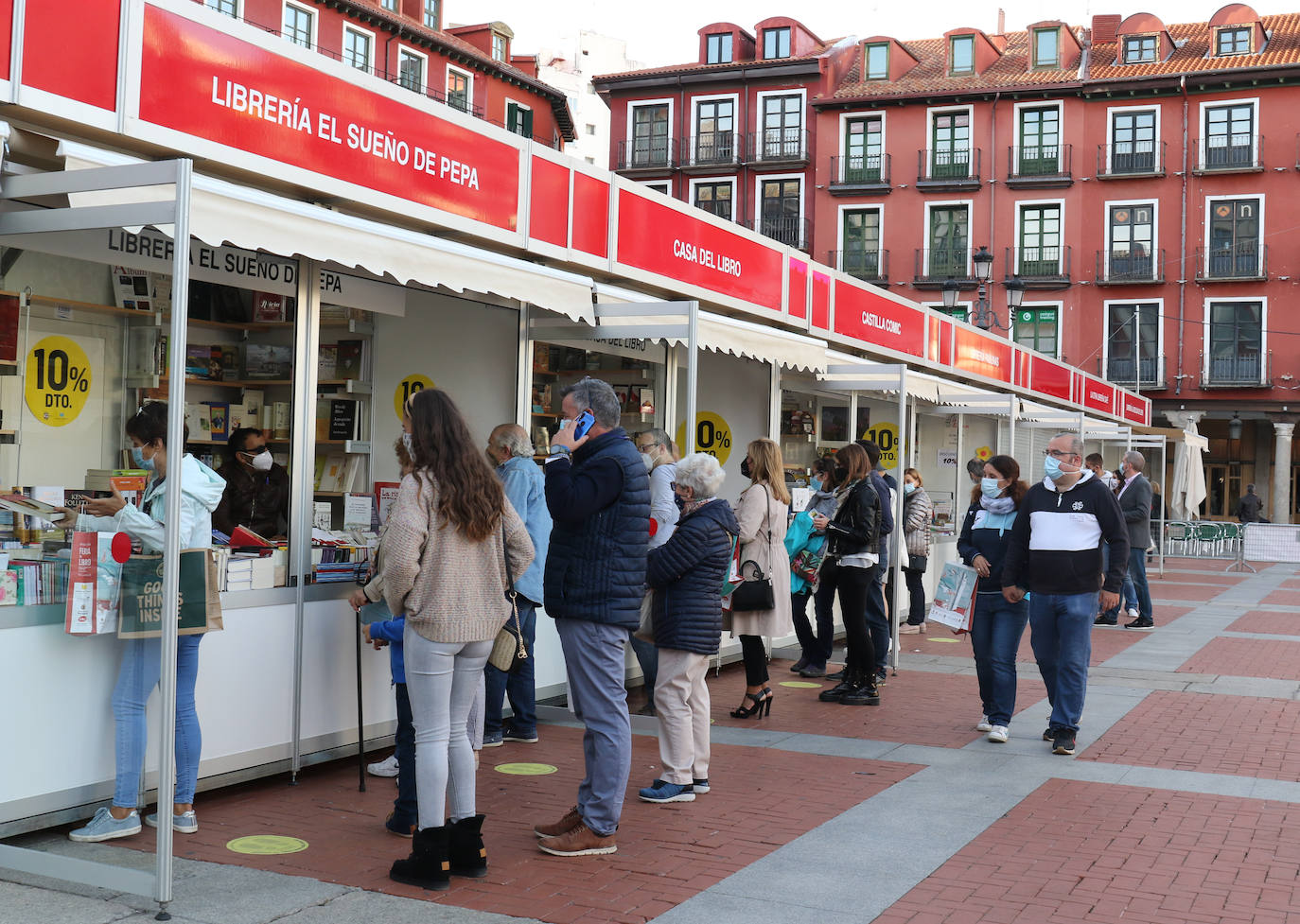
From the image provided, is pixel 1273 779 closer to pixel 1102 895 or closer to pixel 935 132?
pixel 1102 895

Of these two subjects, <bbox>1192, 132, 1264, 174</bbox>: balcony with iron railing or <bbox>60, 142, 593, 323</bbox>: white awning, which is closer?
<bbox>60, 142, 593, 323</bbox>: white awning

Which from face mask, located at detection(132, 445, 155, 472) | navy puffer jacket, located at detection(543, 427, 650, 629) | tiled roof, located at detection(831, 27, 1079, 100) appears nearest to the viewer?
navy puffer jacket, located at detection(543, 427, 650, 629)

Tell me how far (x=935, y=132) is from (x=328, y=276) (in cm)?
4100

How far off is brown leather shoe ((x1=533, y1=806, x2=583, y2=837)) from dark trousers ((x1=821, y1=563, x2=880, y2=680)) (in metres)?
3.95

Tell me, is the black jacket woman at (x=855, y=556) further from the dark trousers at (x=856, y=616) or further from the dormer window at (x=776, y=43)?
the dormer window at (x=776, y=43)

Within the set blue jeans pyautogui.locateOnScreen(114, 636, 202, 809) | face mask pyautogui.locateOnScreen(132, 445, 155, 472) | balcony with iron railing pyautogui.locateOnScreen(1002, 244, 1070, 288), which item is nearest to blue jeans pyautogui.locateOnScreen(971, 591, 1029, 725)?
blue jeans pyautogui.locateOnScreen(114, 636, 202, 809)

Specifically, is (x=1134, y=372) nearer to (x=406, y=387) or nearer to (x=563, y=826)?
→ (x=406, y=387)

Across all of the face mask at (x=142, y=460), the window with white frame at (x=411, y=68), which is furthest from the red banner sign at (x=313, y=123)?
the window with white frame at (x=411, y=68)

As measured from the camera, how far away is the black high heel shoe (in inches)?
325

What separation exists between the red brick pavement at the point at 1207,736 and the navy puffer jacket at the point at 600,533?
3.50m

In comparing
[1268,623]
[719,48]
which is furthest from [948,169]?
[1268,623]

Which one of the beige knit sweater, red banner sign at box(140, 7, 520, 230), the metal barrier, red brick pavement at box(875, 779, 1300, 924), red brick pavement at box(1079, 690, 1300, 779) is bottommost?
red brick pavement at box(875, 779, 1300, 924)

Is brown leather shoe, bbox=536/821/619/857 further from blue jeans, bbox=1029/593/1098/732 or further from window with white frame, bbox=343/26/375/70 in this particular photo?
window with white frame, bbox=343/26/375/70

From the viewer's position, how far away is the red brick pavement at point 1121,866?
458cm
